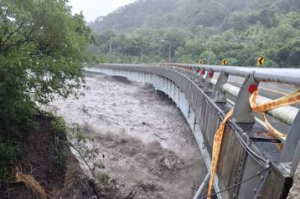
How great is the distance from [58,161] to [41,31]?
3588 millimetres

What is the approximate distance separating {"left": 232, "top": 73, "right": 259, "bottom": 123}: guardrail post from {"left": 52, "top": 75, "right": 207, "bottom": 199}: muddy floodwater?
6.36m

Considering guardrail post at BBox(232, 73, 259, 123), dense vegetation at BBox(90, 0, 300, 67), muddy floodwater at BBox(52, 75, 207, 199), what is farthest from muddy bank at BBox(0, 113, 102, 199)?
guardrail post at BBox(232, 73, 259, 123)

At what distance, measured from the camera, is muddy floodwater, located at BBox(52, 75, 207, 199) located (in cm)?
1037

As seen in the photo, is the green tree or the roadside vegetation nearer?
the green tree

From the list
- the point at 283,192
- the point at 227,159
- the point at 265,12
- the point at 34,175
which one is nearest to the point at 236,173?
the point at 227,159

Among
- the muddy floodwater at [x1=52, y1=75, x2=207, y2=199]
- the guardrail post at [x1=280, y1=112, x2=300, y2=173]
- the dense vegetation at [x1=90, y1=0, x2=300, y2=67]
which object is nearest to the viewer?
the guardrail post at [x1=280, y1=112, x2=300, y2=173]

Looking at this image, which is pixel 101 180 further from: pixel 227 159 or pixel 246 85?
pixel 246 85

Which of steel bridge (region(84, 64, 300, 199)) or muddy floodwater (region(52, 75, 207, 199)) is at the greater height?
steel bridge (region(84, 64, 300, 199))

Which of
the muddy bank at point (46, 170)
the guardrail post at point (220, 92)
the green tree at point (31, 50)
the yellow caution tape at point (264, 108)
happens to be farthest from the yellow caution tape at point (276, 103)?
the muddy bank at point (46, 170)

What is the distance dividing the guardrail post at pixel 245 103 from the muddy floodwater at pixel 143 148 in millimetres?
6358

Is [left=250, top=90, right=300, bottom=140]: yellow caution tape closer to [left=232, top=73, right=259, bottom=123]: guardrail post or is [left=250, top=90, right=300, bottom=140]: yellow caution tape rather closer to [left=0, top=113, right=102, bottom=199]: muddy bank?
[left=232, top=73, right=259, bottom=123]: guardrail post

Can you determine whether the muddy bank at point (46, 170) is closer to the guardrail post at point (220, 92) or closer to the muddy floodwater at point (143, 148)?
the muddy floodwater at point (143, 148)

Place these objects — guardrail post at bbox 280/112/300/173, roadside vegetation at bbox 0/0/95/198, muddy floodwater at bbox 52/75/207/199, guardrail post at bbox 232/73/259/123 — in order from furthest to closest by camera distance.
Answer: muddy floodwater at bbox 52/75/207/199 < roadside vegetation at bbox 0/0/95/198 < guardrail post at bbox 232/73/259/123 < guardrail post at bbox 280/112/300/173

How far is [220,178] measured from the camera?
440cm
